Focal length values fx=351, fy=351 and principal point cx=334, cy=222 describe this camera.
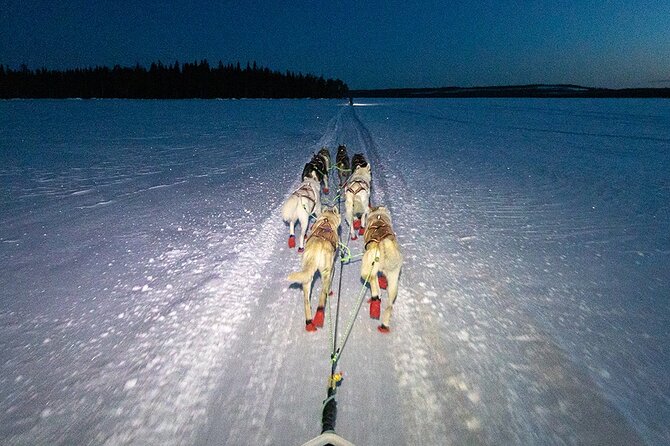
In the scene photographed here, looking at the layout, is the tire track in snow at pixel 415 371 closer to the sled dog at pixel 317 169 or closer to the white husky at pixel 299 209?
the white husky at pixel 299 209

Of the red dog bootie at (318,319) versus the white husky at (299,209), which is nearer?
the red dog bootie at (318,319)

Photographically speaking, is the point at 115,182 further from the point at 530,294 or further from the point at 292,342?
the point at 530,294

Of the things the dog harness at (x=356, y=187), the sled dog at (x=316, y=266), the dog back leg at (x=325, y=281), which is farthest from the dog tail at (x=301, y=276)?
the dog harness at (x=356, y=187)

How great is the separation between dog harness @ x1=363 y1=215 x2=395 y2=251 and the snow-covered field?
0.64 m

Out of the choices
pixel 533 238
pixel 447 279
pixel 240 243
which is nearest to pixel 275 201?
pixel 240 243

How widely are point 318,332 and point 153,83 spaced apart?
85276mm

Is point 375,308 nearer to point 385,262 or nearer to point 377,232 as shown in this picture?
point 385,262

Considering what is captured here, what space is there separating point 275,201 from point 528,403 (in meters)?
4.73

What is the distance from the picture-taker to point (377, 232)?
2877 mm

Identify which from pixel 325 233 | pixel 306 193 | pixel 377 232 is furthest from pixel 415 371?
pixel 306 193

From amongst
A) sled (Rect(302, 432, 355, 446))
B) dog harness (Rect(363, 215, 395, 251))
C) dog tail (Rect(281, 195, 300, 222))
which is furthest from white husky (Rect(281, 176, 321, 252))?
sled (Rect(302, 432, 355, 446))

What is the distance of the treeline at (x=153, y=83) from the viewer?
218 feet

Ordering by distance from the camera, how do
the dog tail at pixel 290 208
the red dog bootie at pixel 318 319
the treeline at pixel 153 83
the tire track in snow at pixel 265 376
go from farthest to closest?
the treeline at pixel 153 83
the dog tail at pixel 290 208
the red dog bootie at pixel 318 319
the tire track in snow at pixel 265 376

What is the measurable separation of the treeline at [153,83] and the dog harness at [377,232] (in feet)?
272
